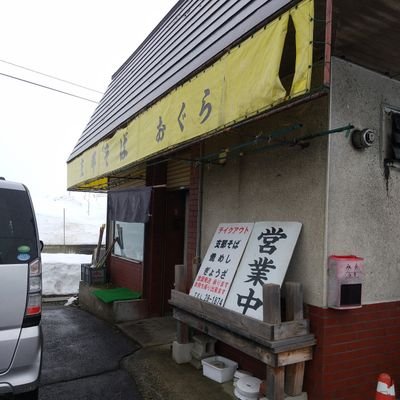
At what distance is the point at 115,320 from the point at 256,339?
4.89m

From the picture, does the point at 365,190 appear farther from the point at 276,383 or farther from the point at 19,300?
the point at 19,300

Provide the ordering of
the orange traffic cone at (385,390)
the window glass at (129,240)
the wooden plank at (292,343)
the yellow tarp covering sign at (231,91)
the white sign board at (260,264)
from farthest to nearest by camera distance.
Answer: the window glass at (129,240) < the white sign board at (260,264) < the orange traffic cone at (385,390) < the wooden plank at (292,343) < the yellow tarp covering sign at (231,91)

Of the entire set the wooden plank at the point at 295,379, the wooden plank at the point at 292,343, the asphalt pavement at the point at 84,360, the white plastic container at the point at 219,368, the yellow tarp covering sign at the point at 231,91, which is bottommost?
the asphalt pavement at the point at 84,360

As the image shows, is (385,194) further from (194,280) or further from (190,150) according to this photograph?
(190,150)

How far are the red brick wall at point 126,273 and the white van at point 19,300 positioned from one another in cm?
535

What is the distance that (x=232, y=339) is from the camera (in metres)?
4.32

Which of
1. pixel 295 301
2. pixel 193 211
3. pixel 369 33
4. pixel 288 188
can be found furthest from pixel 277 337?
pixel 193 211

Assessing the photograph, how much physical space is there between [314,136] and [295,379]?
2.58 m

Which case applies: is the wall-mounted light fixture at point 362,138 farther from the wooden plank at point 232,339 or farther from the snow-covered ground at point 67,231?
the snow-covered ground at point 67,231

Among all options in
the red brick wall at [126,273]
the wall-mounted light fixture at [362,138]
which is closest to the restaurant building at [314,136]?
the wall-mounted light fixture at [362,138]

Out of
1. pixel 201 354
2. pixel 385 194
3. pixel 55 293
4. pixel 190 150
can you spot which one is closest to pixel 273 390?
pixel 201 354

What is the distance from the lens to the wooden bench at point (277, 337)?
377cm

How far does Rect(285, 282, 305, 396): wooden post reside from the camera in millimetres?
3992

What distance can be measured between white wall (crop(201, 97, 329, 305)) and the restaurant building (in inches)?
0.6
